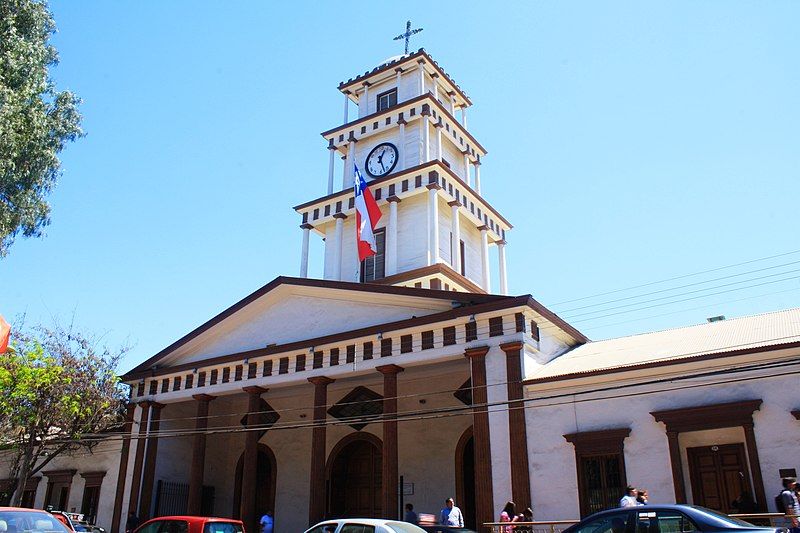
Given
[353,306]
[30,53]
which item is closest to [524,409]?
[353,306]

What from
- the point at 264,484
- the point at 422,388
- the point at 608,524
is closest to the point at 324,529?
the point at 608,524

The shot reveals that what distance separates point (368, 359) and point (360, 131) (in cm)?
1540

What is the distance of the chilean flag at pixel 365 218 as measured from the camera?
2941cm

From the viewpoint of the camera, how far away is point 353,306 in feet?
82.8

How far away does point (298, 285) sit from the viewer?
26.7 metres

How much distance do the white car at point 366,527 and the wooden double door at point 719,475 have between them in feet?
26.3

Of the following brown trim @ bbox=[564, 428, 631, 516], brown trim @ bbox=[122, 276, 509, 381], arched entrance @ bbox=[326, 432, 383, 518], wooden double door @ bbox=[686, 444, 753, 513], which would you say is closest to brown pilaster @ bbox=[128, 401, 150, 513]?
brown trim @ bbox=[122, 276, 509, 381]

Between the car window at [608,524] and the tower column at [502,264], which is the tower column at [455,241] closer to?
the tower column at [502,264]

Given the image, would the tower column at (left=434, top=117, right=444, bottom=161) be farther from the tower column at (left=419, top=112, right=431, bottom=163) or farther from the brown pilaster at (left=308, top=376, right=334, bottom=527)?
the brown pilaster at (left=308, top=376, right=334, bottom=527)

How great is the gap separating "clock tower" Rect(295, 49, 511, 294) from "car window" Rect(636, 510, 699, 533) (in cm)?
1942

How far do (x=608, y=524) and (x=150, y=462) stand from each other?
72.1 ft

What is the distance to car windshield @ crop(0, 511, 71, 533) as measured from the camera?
9.83 m

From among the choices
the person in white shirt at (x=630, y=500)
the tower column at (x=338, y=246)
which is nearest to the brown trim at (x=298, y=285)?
the tower column at (x=338, y=246)

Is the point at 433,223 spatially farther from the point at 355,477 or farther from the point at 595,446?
the point at 595,446
